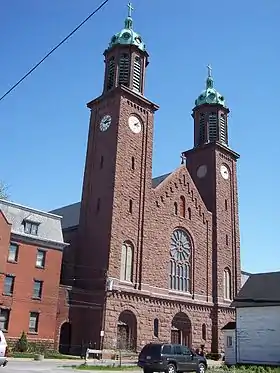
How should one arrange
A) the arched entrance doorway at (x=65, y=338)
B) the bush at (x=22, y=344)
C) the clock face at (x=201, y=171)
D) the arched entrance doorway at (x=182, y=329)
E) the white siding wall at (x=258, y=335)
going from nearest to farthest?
the bush at (x=22, y=344), the white siding wall at (x=258, y=335), the arched entrance doorway at (x=65, y=338), the arched entrance doorway at (x=182, y=329), the clock face at (x=201, y=171)

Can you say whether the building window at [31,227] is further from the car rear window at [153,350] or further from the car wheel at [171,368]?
the car wheel at [171,368]

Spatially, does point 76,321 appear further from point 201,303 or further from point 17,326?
point 201,303

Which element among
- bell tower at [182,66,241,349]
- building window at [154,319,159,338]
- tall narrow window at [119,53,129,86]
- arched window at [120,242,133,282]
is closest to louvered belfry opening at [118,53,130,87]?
tall narrow window at [119,53,129,86]

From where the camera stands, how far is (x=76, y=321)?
1615 inches

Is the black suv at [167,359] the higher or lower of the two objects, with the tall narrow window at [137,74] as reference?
lower

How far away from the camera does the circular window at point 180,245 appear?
4888 centimetres

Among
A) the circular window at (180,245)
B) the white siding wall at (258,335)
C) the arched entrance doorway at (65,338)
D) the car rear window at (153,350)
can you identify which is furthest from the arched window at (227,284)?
the car rear window at (153,350)

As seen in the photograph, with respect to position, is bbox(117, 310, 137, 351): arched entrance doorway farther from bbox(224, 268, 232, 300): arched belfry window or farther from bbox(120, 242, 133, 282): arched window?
bbox(224, 268, 232, 300): arched belfry window

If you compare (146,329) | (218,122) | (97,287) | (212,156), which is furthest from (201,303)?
(218,122)

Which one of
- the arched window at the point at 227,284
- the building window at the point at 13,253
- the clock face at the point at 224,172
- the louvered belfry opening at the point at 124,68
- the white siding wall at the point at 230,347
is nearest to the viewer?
the building window at the point at 13,253

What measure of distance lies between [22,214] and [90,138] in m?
11.5

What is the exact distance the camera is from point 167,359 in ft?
81.3

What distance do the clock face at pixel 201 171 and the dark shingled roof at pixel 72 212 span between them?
247 inches

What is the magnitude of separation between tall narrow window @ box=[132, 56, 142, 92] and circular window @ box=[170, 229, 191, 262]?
15.8 m
